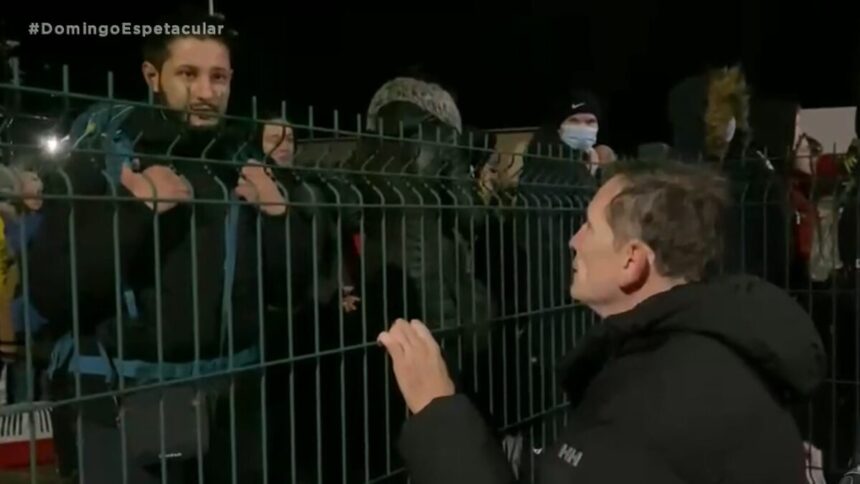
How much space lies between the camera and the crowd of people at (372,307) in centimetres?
155

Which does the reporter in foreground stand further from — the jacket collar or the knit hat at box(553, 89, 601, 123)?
the knit hat at box(553, 89, 601, 123)

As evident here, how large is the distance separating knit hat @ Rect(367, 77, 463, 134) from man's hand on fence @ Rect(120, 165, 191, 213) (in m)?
1.03

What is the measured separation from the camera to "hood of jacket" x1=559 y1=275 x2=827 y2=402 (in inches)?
61.1

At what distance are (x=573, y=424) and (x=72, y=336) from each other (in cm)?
83

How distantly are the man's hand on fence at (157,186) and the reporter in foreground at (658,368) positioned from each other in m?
0.45

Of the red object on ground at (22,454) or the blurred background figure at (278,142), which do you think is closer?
the red object on ground at (22,454)

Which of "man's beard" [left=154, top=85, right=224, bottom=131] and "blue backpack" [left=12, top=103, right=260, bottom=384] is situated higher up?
"man's beard" [left=154, top=85, right=224, bottom=131]

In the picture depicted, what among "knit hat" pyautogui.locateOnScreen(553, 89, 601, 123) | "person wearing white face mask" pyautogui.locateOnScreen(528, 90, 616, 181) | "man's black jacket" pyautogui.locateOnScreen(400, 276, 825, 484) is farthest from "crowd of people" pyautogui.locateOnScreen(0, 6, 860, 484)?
"knit hat" pyautogui.locateOnScreen(553, 89, 601, 123)

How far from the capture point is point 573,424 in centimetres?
154

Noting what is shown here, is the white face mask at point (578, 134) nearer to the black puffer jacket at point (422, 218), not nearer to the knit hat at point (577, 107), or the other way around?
the knit hat at point (577, 107)

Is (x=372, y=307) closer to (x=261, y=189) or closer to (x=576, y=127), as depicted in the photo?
(x=261, y=189)

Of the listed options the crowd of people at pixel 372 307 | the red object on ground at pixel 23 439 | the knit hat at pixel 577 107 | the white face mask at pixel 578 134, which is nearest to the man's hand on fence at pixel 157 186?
the crowd of people at pixel 372 307

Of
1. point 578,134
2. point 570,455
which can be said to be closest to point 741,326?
point 570,455

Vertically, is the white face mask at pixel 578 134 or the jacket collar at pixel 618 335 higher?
the white face mask at pixel 578 134
